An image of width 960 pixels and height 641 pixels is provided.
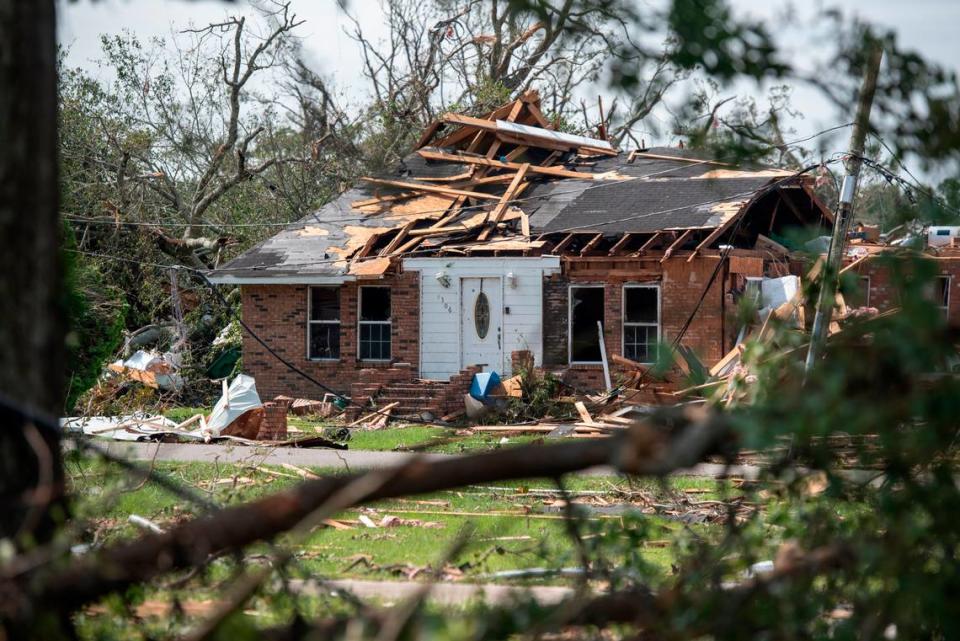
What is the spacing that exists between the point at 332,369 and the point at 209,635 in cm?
2106

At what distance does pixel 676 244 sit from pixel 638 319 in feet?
6.85

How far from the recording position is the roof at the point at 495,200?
2269cm

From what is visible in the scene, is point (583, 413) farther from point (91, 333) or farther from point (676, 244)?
point (91, 333)

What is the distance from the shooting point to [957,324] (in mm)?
3553

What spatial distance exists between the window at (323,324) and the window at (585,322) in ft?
16.8

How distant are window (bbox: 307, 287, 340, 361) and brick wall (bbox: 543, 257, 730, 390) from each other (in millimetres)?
4718

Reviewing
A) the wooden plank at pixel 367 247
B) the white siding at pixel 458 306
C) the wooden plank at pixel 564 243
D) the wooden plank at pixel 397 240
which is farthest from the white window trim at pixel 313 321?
the wooden plank at pixel 564 243

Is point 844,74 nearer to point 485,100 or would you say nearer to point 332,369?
point 332,369

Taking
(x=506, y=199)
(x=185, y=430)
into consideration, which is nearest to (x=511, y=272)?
(x=506, y=199)

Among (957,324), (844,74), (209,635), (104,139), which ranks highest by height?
(104,139)

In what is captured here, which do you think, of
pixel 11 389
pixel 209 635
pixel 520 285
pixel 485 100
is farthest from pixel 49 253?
pixel 485 100

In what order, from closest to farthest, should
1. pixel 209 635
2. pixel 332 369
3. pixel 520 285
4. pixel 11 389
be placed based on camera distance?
pixel 209 635 < pixel 11 389 < pixel 520 285 < pixel 332 369

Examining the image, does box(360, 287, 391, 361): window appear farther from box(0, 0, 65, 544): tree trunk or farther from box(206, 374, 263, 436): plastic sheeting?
box(0, 0, 65, 544): tree trunk

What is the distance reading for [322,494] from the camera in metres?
3.06
